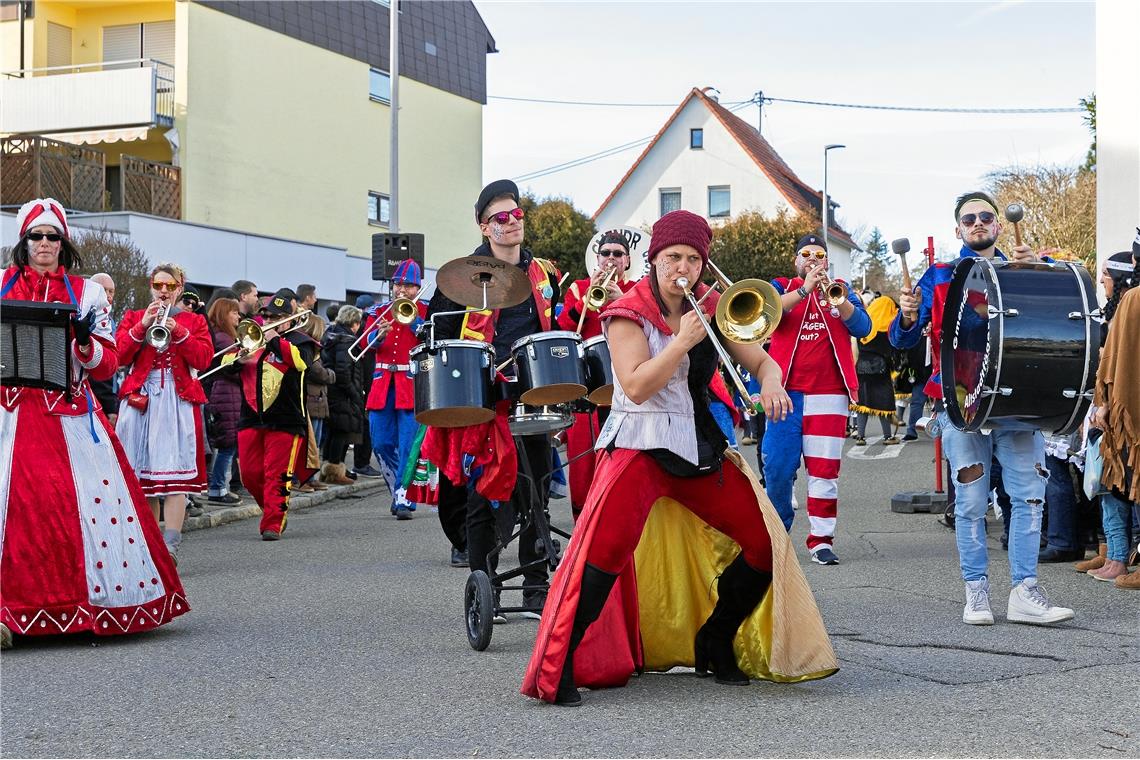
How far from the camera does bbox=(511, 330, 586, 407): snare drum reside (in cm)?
660

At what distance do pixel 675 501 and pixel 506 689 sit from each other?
100 cm

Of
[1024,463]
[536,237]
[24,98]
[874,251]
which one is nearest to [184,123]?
[24,98]

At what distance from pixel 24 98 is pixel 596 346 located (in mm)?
28079

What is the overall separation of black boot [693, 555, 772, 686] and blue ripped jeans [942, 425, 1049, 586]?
1.92 meters

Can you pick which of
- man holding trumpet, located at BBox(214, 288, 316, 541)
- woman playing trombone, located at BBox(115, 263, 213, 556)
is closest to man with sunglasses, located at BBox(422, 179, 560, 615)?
woman playing trombone, located at BBox(115, 263, 213, 556)

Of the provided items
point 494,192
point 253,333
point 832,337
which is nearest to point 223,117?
point 253,333

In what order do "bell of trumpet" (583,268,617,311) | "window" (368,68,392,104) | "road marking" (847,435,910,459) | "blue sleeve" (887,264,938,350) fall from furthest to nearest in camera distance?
"window" (368,68,392,104) < "road marking" (847,435,910,459) < "bell of trumpet" (583,268,617,311) < "blue sleeve" (887,264,938,350)

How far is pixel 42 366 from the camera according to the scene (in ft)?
23.3

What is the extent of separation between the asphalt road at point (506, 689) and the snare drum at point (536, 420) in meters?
1.01

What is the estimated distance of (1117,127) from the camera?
43.9 feet

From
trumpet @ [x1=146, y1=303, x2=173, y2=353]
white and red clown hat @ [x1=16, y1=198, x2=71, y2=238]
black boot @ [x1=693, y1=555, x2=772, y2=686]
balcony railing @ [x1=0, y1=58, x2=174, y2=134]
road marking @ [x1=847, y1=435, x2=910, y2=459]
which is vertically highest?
balcony railing @ [x1=0, y1=58, x2=174, y2=134]

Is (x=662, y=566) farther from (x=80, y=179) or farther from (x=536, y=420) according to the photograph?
(x=80, y=179)

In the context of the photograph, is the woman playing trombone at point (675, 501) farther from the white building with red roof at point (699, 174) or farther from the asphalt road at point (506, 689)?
the white building with red roof at point (699, 174)

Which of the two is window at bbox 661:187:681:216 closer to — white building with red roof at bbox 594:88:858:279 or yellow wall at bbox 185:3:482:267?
white building with red roof at bbox 594:88:858:279
